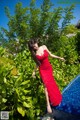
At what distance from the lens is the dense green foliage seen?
195 inches

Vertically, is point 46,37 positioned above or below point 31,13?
below

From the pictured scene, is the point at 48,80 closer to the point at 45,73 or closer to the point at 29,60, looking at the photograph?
the point at 45,73

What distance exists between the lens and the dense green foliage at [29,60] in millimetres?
4941

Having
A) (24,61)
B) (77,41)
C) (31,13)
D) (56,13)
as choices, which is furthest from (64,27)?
(24,61)

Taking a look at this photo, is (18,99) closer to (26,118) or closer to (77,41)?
(26,118)

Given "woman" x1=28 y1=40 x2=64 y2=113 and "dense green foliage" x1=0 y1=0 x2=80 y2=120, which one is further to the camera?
"woman" x1=28 y1=40 x2=64 y2=113

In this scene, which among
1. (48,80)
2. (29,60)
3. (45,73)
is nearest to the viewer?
(48,80)

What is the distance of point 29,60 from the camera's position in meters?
7.84

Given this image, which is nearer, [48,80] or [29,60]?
[48,80]

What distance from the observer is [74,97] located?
744 centimetres

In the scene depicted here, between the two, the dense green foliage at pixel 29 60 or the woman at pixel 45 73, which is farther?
the woman at pixel 45 73

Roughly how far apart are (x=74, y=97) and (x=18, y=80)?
2.93m

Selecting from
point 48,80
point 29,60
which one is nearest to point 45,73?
point 48,80

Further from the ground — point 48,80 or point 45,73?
point 45,73
